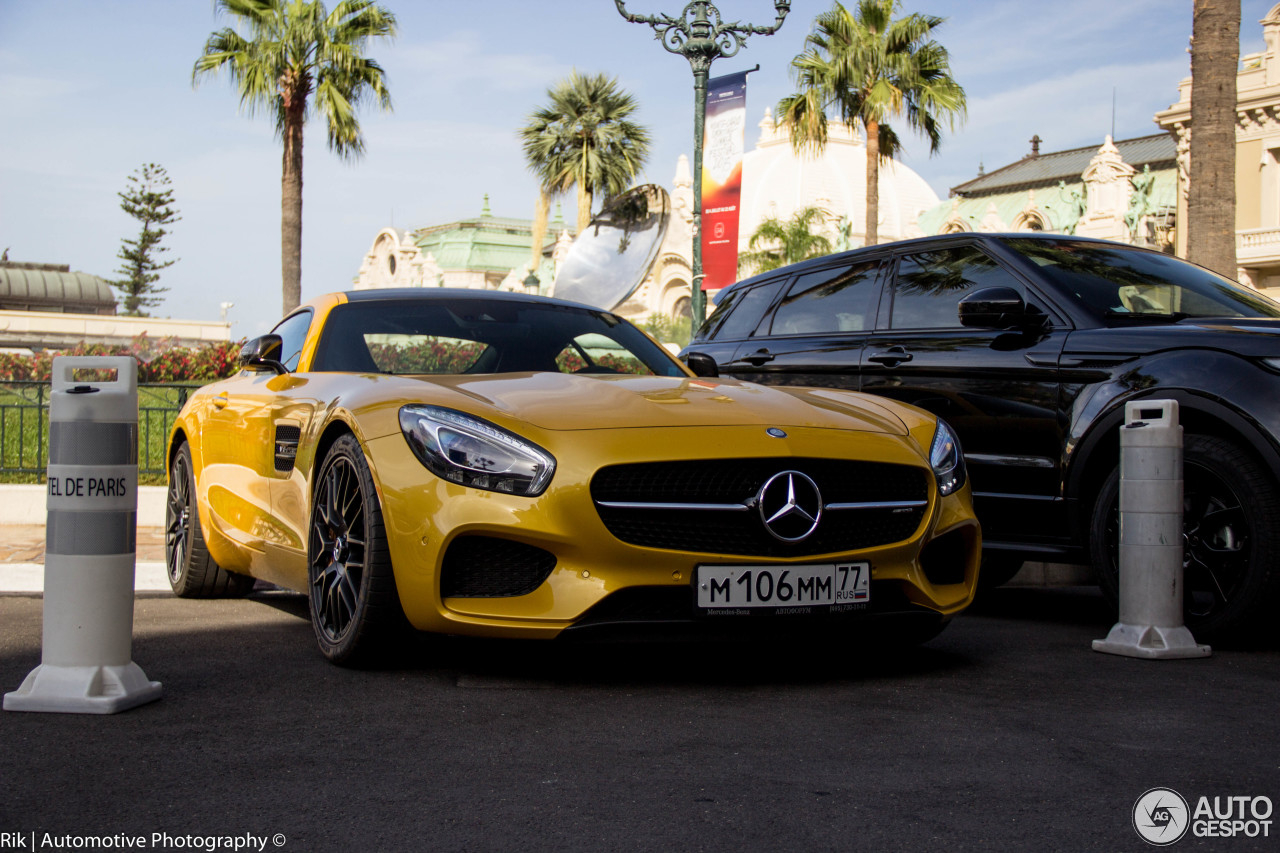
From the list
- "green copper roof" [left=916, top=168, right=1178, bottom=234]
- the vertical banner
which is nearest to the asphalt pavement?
the vertical banner

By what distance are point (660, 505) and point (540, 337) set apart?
1.68m

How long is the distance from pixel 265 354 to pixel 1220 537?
3.82 metres

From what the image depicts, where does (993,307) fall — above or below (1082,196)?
below

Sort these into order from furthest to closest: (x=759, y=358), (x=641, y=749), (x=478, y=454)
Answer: (x=759, y=358)
(x=478, y=454)
(x=641, y=749)

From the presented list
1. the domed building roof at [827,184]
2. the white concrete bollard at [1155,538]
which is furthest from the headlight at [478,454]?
the domed building roof at [827,184]

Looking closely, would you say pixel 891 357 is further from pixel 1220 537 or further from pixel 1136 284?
pixel 1220 537

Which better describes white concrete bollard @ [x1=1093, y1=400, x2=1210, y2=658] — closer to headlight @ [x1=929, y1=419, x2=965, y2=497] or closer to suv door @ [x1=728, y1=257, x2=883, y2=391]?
headlight @ [x1=929, y1=419, x2=965, y2=497]

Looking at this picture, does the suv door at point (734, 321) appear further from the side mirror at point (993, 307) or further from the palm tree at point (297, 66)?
the palm tree at point (297, 66)

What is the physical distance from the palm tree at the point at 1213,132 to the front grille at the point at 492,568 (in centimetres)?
1003

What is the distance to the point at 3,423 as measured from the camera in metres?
12.1

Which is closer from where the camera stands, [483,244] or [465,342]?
[465,342]

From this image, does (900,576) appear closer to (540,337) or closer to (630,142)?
(540,337)

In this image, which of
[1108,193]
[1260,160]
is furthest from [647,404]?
[1108,193]

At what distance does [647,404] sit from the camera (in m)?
4.34
